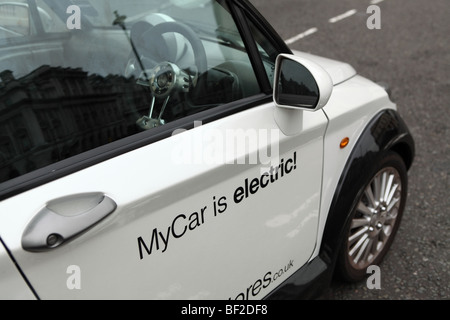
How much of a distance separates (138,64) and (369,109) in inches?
48.4

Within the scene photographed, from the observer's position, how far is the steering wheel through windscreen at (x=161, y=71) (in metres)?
1.71

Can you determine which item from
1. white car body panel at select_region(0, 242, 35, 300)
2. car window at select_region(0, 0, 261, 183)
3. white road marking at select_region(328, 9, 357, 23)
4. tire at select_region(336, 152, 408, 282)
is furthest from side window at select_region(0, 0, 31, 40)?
white road marking at select_region(328, 9, 357, 23)

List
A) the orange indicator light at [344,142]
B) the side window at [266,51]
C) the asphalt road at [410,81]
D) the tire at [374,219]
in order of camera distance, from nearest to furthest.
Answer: the side window at [266,51], the orange indicator light at [344,142], the tire at [374,219], the asphalt road at [410,81]

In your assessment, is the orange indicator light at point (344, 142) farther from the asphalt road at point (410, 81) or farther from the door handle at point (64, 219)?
the door handle at point (64, 219)

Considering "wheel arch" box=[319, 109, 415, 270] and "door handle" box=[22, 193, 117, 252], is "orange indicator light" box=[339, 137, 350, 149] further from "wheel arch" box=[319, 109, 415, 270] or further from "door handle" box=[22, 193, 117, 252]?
"door handle" box=[22, 193, 117, 252]

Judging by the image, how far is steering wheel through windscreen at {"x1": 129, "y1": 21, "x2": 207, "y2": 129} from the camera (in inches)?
67.2

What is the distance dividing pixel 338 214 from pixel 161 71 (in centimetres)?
111

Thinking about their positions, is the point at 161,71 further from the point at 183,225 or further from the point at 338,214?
the point at 338,214

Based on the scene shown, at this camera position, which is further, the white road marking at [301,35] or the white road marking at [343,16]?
the white road marking at [343,16]

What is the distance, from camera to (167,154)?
1.56m

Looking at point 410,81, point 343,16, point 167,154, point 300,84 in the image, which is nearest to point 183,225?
point 167,154

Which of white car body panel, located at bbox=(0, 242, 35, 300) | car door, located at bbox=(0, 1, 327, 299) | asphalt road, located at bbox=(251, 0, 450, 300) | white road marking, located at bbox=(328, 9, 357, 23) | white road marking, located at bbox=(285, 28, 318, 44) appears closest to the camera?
white car body panel, located at bbox=(0, 242, 35, 300)

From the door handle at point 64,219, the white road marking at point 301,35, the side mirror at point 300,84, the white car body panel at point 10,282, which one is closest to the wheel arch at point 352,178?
the side mirror at point 300,84

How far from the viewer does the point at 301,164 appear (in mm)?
1971
